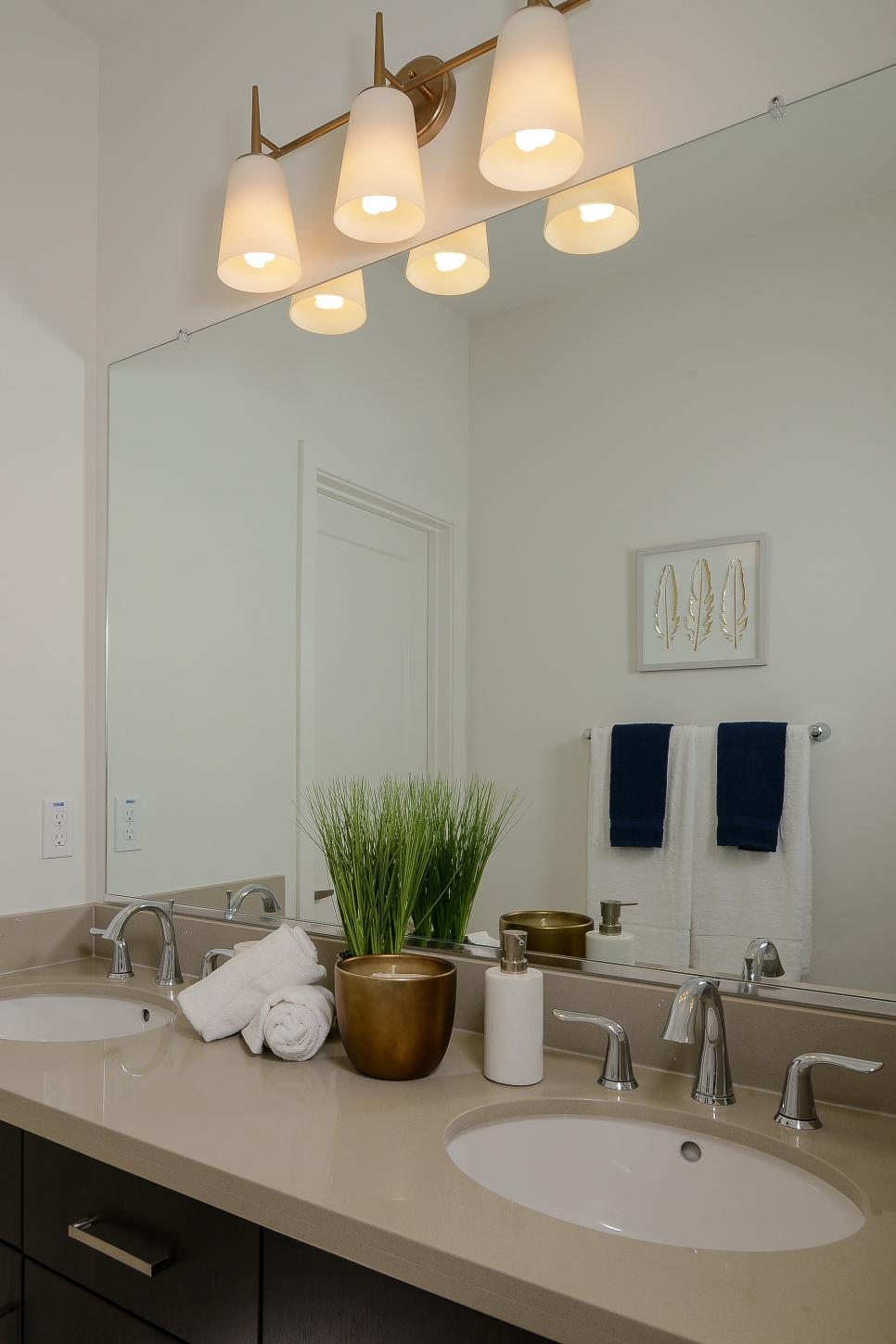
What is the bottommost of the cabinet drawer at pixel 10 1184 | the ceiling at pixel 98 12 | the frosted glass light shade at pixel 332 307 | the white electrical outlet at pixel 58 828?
the cabinet drawer at pixel 10 1184

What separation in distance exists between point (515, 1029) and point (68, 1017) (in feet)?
3.02

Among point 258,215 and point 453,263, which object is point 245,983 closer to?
point 453,263

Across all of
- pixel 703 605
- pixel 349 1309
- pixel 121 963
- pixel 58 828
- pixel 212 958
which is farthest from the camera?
pixel 58 828

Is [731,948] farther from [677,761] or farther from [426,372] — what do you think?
[426,372]

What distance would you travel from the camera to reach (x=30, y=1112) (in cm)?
113

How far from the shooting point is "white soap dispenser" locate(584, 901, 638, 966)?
4.21ft

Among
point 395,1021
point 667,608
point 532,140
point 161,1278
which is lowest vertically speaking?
point 161,1278

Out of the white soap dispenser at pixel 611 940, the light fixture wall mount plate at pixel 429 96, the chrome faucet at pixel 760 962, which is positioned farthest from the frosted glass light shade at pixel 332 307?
the chrome faucet at pixel 760 962

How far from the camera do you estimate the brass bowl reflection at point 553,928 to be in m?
1.33

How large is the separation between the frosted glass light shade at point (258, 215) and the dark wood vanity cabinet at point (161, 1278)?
4.49 ft

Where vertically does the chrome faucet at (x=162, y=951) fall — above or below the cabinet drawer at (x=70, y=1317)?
above

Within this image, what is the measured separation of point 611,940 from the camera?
130 cm

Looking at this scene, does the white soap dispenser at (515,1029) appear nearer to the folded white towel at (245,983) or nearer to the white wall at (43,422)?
the folded white towel at (245,983)

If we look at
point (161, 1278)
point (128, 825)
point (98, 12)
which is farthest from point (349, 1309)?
point (98, 12)
